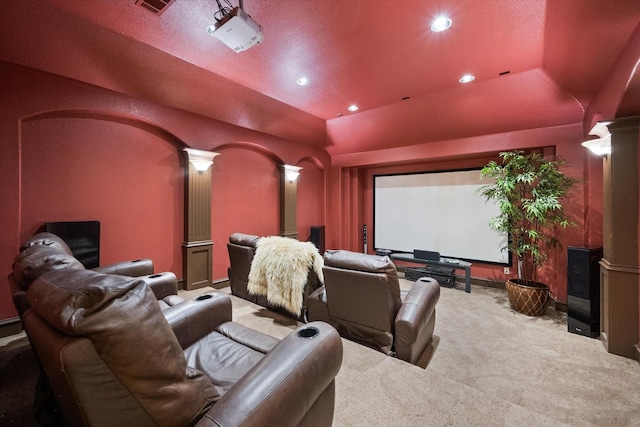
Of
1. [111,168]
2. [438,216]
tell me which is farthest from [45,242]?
[438,216]

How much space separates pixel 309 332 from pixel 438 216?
15.1ft

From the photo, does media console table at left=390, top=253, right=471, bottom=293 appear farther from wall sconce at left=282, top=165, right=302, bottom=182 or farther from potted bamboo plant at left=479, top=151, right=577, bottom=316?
wall sconce at left=282, top=165, right=302, bottom=182

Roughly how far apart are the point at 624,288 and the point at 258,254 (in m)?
3.62

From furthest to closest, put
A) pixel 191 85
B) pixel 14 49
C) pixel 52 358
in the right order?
pixel 191 85, pixel 14 49, pixel 52 358

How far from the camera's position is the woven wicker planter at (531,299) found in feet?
11.0

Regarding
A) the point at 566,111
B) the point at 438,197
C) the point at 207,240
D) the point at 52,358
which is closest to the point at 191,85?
the point at 207,240

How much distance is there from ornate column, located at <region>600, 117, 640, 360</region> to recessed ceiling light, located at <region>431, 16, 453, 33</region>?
1.81 meters

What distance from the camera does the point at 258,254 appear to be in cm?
287

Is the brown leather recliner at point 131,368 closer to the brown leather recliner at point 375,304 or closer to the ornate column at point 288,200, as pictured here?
the brown leather recliner at point 375,304

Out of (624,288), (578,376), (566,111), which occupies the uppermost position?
(566,111)

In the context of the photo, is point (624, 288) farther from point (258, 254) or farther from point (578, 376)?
point (258, 254)

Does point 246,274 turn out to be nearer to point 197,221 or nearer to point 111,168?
point 197,221

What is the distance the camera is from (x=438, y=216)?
514 cm

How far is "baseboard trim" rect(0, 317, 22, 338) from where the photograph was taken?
99.5 inches
